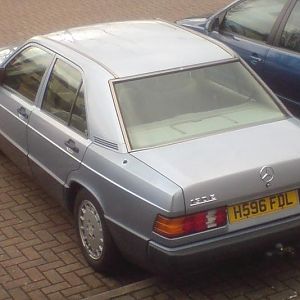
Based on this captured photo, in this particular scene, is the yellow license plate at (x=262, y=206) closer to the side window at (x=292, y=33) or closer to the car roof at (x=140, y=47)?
the car roof at (x=140, y=47)

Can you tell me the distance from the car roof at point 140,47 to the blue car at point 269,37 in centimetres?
141

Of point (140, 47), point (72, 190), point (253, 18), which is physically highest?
point (140, 47)

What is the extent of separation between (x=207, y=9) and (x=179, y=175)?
31.9ft

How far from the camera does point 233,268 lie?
518 cm

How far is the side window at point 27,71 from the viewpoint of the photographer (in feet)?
19.6

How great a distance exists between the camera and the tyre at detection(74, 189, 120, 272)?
5.00m

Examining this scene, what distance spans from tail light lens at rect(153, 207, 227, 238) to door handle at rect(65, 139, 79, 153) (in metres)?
1.02

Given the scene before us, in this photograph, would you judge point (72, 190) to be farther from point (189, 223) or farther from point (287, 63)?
point (287, 63)

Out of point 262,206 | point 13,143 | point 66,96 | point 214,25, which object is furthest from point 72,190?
point 214,25

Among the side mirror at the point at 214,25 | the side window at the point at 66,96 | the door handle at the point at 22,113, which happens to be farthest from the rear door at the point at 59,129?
the side mirror at the point at 214,25

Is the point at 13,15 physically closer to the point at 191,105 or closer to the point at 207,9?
the point at 207,9

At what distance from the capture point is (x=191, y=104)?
527 centimetres

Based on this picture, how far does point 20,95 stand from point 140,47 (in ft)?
3.98

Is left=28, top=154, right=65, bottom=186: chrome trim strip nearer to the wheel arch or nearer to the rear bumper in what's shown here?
the wheel arch
